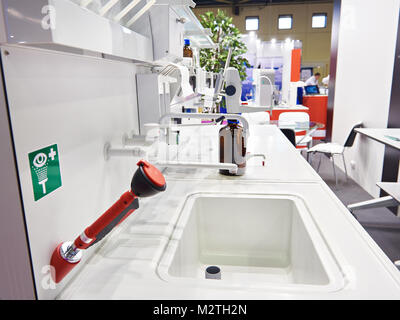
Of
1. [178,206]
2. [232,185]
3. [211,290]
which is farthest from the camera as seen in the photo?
[232,185]

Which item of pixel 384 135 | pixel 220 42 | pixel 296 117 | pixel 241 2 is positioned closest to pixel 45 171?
pixel 220 42

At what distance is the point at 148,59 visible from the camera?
3.20ft

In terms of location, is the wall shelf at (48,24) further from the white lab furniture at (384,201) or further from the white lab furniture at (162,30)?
the white lab furniture at (384,201)

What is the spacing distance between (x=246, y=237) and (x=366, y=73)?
132 inches

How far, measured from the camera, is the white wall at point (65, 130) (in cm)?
55

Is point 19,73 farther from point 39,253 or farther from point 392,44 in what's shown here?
point 392,44

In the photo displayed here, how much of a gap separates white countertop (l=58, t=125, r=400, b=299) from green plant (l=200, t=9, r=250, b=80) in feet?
5.03

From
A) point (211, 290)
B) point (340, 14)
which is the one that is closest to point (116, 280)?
point (211, 290)

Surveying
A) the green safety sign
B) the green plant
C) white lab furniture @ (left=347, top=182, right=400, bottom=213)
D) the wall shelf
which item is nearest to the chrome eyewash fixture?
the green safety sign

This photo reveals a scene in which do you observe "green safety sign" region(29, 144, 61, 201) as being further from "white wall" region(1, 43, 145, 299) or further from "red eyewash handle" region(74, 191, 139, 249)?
"red eyewash handle" region(74, 191, 139, 249)

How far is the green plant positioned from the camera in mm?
2584

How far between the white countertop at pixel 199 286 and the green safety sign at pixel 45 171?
0.23 meters

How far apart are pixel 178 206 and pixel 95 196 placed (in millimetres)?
362

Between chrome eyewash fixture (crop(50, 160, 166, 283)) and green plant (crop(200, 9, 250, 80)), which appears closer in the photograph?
chrome eyewash fixture (crop(50, 160, 166, 283))
